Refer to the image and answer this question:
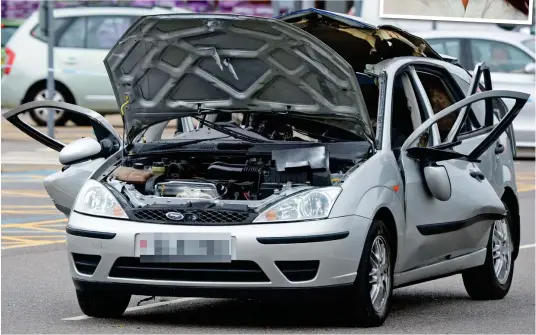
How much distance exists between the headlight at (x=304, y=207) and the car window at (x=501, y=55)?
1529 cm

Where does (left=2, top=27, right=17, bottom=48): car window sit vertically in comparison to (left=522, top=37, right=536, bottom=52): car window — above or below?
below

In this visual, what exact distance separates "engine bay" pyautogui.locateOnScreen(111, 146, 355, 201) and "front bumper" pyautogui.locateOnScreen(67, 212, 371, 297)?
33 centimetres

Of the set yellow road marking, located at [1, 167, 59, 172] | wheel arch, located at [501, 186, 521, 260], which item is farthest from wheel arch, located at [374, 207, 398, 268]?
yellow road marking, located at [1, 167, 59, 172]

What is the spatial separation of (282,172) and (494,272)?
2.14 meters

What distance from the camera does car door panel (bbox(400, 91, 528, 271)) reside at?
885cm

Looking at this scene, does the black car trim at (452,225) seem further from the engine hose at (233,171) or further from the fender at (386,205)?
the engine hose at (233,171)

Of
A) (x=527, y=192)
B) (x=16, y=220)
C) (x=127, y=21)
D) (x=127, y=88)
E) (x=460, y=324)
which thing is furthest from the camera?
(x=127, y=21)

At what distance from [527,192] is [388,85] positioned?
9.78 meters

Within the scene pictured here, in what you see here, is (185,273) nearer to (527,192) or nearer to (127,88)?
(127,88)

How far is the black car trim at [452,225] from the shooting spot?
8.94 meters

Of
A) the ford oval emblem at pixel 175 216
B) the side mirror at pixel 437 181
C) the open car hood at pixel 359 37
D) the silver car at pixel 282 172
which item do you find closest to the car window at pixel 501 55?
the silver car at pixel 282 172

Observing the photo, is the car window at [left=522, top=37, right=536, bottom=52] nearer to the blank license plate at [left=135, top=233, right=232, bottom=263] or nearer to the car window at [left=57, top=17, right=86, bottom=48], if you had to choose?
the car window at [left=57, top=17, right=86, bottom=48]

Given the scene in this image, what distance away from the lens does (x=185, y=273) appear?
8047 millimetres

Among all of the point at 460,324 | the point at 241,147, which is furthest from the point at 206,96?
the point at 460,324
